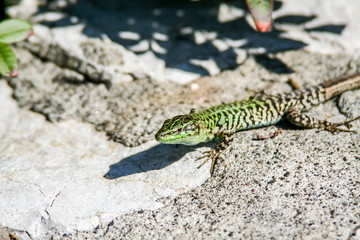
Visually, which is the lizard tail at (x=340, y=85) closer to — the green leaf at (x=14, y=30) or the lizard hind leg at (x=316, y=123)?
the lizard hind leg at (x=316, y=123)

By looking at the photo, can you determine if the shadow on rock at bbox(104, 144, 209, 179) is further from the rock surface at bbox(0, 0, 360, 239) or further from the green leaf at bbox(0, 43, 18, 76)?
the green leaf at bbox(0, 43, 18, 76)

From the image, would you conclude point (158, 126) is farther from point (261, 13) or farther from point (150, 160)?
point (261, 13)

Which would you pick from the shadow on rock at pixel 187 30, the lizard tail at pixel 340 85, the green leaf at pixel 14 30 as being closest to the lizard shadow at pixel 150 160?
the shadow on rock at pixel 187 30

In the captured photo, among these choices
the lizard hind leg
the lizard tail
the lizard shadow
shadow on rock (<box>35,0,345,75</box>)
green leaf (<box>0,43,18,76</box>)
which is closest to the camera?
the lizard shadow

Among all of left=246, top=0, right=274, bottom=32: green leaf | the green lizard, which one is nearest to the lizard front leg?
the green lizard

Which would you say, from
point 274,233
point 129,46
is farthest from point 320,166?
point 129,46

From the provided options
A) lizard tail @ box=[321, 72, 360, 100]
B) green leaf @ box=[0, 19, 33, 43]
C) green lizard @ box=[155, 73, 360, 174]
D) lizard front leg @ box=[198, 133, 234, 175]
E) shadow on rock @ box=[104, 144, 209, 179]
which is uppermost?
green leaf @ box=[0, 19, 33, 43]
